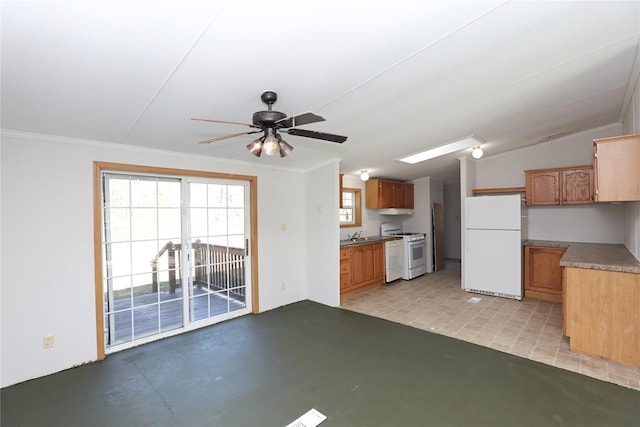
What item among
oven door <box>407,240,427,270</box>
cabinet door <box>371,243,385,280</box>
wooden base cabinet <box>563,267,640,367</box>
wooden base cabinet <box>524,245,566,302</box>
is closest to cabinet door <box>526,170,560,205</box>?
wooden base cabinet <box>524,245,566,302</box>

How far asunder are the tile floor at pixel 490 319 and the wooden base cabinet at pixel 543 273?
0.23 meters

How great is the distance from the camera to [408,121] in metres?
3.24

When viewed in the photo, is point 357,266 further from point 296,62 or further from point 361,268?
point 296,62

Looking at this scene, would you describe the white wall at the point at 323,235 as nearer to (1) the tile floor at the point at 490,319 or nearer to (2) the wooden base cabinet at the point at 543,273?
(1) the tile floor at the point at 490,319

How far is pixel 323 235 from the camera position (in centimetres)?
457

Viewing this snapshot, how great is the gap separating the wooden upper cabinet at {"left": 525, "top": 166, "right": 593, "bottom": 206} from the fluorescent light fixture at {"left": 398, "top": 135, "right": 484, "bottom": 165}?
140cm

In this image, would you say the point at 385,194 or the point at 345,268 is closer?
the point at 345,268

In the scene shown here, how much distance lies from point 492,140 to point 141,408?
5368 mm

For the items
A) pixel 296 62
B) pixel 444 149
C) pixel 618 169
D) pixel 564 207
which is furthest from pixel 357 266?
pixel 296 62

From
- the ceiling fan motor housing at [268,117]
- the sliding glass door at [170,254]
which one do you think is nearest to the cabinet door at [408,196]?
the sliding glass door at [170,254]

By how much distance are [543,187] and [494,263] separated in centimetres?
154

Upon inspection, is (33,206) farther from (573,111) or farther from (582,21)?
(573,111)

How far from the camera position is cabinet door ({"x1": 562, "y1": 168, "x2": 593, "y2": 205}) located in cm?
444

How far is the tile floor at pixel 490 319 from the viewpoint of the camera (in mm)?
2658
